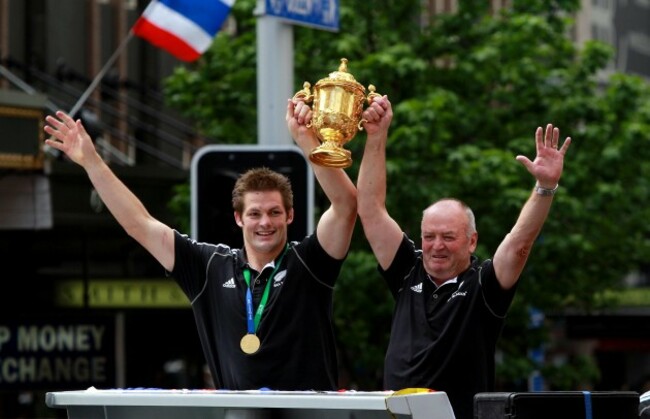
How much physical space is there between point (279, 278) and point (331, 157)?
57cm

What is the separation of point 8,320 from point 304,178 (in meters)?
11.3

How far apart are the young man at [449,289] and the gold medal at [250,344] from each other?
641mm

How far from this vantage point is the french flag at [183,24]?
1361cm

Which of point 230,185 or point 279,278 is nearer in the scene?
point 279,278

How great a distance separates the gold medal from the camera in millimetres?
6613

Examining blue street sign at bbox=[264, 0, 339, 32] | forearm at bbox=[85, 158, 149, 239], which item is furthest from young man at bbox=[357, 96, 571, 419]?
blue street sign at bbox=[264, 0, 339, 32]

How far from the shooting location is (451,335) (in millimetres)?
6914

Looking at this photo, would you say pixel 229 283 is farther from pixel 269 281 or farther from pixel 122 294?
pixel 122 294

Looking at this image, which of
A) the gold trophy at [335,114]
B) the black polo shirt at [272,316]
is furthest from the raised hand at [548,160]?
the black polo shirt at [272,316]

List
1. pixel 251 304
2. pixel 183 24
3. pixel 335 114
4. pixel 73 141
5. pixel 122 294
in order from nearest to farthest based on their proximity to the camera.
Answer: pixel 335 114, pixel 251 304, pixel 73 141, pixel 183 24, pixel 122 294

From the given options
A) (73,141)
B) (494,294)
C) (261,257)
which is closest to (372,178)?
(261,257)

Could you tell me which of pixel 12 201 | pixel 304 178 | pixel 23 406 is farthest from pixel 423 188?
pixel 304 178

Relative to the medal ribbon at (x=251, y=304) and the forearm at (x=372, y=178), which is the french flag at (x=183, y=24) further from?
the medal ribbon at (x=251, y=304)

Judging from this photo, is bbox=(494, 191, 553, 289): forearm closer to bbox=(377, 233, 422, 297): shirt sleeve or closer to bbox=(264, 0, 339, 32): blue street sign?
bbox=(377, 233, 422, 297): shirt sleeve
